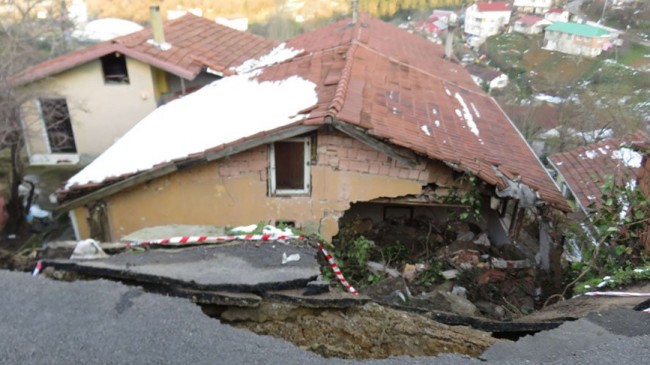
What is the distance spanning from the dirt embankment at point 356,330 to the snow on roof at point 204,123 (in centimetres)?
353

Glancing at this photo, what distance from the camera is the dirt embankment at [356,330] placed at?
350 centimetres

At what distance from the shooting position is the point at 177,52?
12531 millimetres

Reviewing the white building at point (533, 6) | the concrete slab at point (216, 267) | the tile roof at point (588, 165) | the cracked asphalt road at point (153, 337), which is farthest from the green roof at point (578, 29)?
the concrete slab at point (216, 267)

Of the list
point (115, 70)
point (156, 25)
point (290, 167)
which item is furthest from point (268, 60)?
point (290, 167)

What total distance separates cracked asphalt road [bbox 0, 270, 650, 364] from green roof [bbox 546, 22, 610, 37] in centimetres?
1309

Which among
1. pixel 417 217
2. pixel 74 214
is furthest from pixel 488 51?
pixel 74 214

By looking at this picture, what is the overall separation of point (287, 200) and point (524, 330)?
440 cm

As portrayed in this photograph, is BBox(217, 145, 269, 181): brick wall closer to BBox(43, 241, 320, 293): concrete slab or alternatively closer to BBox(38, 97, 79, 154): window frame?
BBox(43, 241, 320, 293): concrete slab

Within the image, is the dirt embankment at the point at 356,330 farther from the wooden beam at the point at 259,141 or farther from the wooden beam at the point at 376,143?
the wooden beam at the point at 259,141

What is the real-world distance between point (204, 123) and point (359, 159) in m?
3.03

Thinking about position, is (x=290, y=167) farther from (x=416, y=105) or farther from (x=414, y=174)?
(x=416, y=105)

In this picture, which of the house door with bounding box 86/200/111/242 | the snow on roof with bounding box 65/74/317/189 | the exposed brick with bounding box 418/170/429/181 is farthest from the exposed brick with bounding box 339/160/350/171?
the house door with bounding box 86/200/111/242

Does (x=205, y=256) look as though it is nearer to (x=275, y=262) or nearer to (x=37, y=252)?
(x=275, y=262)

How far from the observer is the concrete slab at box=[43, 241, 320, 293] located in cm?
363
